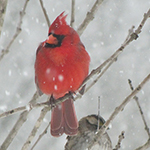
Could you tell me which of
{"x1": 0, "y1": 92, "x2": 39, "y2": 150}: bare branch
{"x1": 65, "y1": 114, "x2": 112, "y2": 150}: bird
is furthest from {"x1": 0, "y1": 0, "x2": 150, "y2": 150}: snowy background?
{"x1": 0, "y1": 92, "x2": 39, "y2": 150}: bare branch

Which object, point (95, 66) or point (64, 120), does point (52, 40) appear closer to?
point (64, 120)

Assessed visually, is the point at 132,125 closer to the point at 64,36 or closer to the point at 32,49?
the point at 32,49

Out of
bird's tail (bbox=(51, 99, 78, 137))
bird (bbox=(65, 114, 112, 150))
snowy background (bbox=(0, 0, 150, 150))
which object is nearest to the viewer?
bird's tail (bbox=(51, 99, 78, 137))

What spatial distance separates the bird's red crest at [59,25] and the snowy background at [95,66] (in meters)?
4.64

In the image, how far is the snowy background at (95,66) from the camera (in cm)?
762

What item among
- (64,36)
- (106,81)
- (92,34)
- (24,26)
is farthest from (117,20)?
(64,36)

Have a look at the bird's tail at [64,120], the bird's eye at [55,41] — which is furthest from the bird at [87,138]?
the bird's eye at [55,41]

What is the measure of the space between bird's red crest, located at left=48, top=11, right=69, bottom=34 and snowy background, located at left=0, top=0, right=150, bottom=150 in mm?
4636

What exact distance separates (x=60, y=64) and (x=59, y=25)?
292 mm

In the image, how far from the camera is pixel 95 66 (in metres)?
7.84

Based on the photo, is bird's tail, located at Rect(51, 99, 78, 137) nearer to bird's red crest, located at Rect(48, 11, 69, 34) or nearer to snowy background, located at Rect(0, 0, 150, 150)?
bird's red crest, located at Rect(48, 11, 69, 34)

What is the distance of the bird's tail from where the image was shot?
296cm

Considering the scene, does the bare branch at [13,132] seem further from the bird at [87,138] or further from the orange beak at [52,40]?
the bird at [87,138]

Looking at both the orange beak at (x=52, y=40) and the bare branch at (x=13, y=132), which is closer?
the bare branch at (x=13, y=132)
